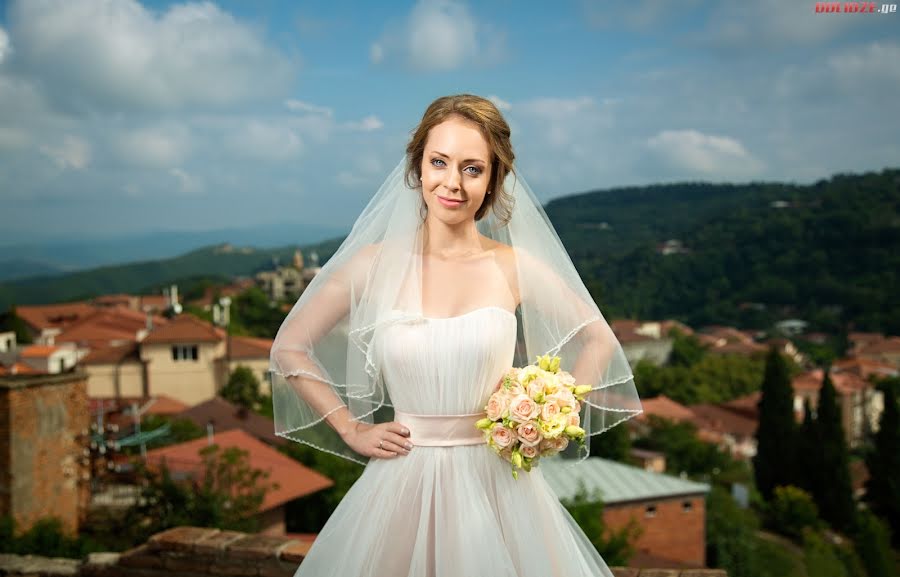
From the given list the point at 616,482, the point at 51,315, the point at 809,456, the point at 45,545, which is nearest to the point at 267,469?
the point at 45,545

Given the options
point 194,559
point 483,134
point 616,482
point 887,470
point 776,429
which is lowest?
point 887,470

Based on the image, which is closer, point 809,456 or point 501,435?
point 501,435

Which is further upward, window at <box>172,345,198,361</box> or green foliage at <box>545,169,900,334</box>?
green foliage at <box>545,169,900,334</box>

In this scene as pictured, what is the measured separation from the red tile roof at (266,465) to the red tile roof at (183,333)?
2281 cm

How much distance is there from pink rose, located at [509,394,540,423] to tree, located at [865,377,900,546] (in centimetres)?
3170

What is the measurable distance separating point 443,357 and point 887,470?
33.2 m

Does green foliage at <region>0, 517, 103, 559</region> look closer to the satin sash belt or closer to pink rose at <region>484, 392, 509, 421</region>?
the satin sash belt

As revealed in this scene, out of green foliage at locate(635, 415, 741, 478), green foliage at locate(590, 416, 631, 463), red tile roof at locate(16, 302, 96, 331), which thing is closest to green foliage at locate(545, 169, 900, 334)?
green foliage at locate(635, 415, 741, 478)

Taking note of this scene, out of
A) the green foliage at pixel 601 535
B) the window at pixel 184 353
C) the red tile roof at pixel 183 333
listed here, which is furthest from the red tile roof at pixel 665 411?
the green foliage at pixel 601 535

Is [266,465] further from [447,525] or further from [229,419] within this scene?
[447,525]

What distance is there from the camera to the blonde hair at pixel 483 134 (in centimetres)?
253

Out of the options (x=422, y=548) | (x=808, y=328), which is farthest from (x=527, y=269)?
(x=808, y=328)

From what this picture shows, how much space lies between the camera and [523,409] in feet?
7.61

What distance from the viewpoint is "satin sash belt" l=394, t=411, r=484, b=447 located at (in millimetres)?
2473
